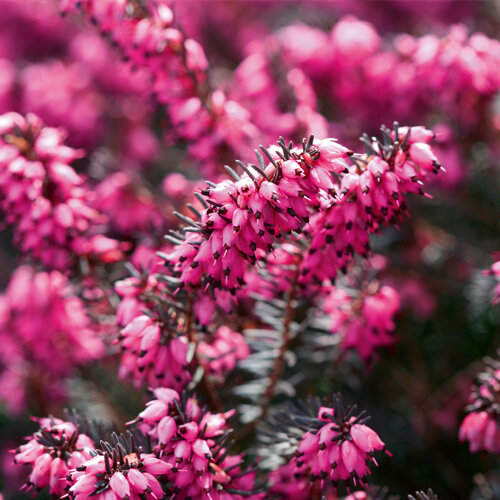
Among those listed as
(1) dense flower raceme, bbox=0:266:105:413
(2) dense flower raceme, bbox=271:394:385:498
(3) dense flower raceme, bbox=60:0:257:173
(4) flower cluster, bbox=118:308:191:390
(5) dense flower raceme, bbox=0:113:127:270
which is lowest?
(2) dense flower raceme, bbox=271:394:385:498

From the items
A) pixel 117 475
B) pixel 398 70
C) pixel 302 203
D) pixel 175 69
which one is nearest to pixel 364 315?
pixel 302 203

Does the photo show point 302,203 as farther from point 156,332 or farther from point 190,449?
point 190,449

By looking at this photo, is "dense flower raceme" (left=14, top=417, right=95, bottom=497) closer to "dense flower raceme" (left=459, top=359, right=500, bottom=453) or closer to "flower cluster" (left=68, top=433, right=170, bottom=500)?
"flower cluster" (left=68, top=433, right=170, bottom=500)

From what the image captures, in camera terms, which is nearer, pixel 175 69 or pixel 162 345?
pixel 162 345

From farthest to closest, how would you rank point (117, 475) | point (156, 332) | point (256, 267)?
point (256, 267)
point (156, 332)
point (117, 475)

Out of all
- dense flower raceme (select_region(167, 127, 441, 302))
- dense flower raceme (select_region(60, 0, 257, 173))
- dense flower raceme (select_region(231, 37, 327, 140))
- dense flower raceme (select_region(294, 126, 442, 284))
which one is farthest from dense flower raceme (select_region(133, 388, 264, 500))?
dense flower raceme (select_region(231, 37, 327, 140))

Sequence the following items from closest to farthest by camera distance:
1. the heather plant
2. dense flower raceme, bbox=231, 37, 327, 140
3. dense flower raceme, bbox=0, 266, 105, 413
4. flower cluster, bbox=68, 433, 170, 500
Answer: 1. flower cluster, bbox=68, 433, 170, 500
2. the heather plant
3. dense flower raceme, bbox=0, 266, 105, 413
4. dense flower raceme, bbox=231, 37, 327, 140

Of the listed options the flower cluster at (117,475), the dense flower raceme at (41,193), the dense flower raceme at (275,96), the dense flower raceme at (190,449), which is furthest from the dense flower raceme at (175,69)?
the flower cluster at (117,475)

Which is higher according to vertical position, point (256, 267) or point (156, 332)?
point (256, 267)

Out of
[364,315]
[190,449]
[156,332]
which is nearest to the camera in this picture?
[190,449]
